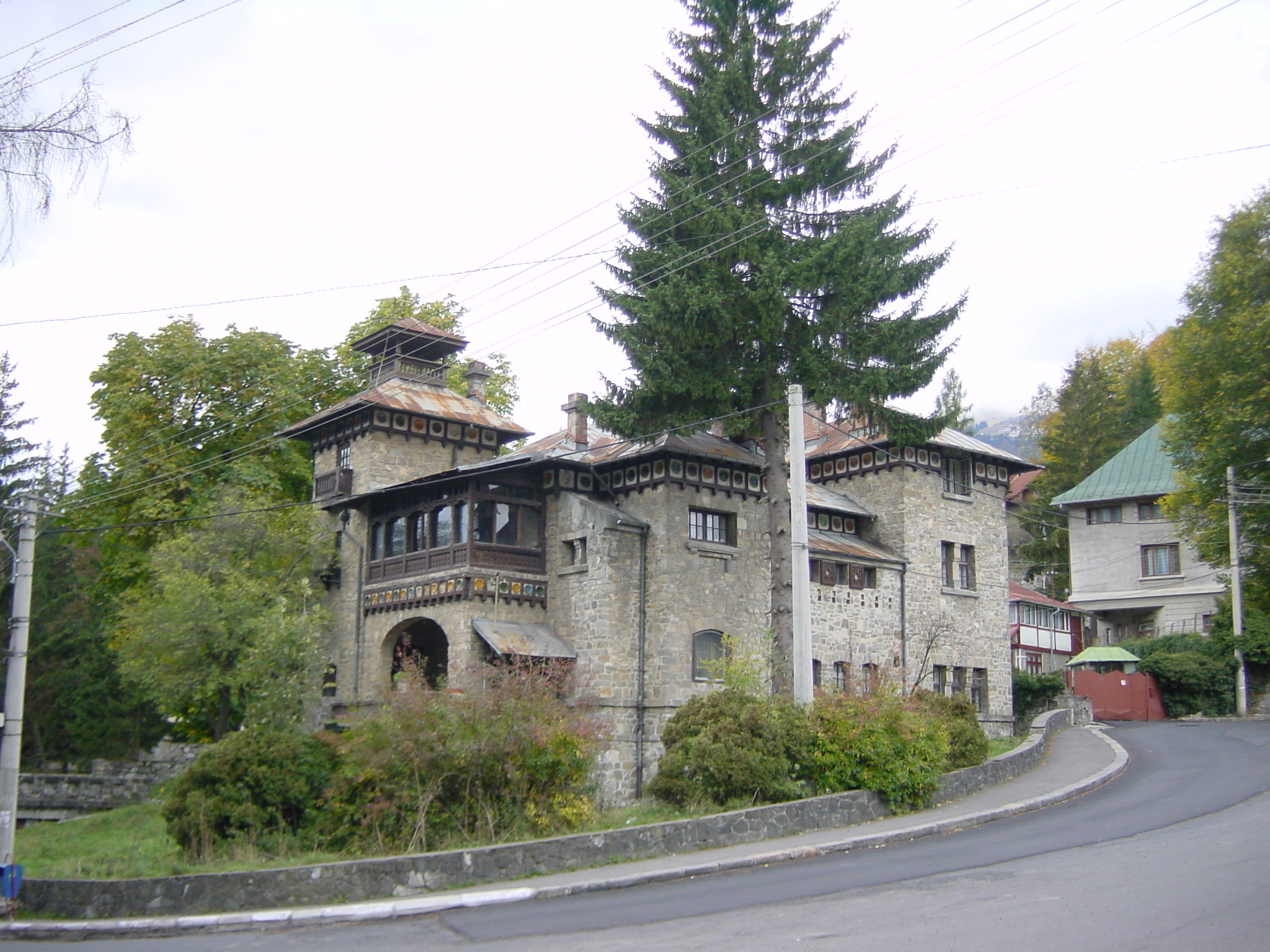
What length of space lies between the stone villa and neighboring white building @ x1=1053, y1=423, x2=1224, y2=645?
15.2 meters

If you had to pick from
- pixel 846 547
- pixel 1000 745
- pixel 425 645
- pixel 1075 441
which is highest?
pixel 1075 441

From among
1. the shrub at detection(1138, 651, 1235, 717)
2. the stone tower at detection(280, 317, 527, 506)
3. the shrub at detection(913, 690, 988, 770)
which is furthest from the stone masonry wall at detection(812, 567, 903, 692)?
the shrub at detection(1138, 651, 1235, 717)

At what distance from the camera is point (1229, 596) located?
41812 millimetres

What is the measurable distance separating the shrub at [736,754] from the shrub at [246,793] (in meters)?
5.43

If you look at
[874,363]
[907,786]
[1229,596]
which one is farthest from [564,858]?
[1229,596]

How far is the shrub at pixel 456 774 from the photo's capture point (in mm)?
16516

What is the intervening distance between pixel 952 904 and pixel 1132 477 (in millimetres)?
42274

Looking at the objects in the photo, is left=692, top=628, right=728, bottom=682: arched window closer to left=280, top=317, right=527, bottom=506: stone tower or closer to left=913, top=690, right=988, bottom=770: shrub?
left=913, top=690, right=988, bottom=770: shrub

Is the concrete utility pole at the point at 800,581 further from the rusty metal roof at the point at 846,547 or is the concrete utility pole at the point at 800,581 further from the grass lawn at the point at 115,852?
the rusty metal roof at the point at 846,547

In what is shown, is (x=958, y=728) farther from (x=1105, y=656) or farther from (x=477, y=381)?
(x=1105, y=656)

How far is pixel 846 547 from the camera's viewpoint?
31.7m

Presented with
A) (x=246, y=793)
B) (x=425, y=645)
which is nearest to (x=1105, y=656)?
(x=425, y=645)

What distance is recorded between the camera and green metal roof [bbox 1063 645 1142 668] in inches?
1508

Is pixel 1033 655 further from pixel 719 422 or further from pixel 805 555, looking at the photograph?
pixel 805 555
